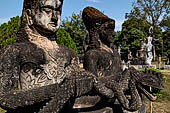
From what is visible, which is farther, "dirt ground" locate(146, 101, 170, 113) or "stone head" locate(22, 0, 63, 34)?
"dirt ground" locate(146, 101, 170, 113)

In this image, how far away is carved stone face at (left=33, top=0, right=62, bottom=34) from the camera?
2332mm

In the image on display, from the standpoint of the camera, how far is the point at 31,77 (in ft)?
7.20

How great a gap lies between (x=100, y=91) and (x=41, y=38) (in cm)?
94

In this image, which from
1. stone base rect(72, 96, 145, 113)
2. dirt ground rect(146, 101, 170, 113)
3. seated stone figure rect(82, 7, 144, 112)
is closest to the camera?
stone base rect(72, 96, 145, 113)

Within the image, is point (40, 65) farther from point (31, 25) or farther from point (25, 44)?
point (31, 25)

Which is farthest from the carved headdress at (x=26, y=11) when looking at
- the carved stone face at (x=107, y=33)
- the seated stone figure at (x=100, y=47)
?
the carved stone face at (x=107, y=33)

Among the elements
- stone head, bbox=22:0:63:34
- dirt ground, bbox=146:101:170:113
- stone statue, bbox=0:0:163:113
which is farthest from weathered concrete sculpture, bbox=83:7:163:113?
dirt ground, bbox=146:101:170:113

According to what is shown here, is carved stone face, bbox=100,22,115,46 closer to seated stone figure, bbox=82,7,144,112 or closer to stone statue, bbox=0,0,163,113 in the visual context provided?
seated stone figure, bbox=82,7,144,112

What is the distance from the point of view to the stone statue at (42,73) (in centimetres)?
185

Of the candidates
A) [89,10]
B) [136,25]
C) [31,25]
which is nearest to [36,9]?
[31,25]

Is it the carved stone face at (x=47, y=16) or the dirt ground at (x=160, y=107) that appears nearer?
the carved stone face at (x=47, y=16)

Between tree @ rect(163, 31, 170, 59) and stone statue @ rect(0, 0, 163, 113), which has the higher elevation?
tree @ rect(163, 31, 170, 59)

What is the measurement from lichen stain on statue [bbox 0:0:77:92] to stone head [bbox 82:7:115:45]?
179 cm

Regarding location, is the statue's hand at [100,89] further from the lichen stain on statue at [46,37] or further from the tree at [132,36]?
the tree at [132,36]
